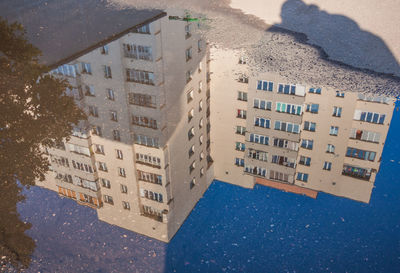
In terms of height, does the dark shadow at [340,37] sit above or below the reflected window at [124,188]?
above

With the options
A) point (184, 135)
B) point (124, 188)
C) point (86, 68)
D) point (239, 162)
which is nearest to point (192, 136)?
point (184, 135)

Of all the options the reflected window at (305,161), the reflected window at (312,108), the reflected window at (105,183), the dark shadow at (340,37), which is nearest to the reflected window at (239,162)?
the reflected window at (305,161)

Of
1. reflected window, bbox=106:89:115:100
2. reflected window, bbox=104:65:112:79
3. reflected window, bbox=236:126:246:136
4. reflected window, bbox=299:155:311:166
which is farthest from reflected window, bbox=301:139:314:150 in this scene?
reflected window, bbox=104:65:112:79

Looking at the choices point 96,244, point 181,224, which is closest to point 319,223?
point 181,224

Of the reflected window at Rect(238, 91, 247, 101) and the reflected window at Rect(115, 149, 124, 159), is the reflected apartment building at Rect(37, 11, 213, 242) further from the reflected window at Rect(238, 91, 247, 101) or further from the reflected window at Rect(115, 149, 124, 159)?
the reflected window at Rect(238, 91, 247, 101)

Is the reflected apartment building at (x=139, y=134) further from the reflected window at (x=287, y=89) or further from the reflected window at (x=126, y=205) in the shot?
the reflected window at (x=287, y=89)

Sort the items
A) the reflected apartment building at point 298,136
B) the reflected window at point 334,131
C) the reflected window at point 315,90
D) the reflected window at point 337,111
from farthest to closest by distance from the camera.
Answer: the reflected window at point 315,90
the reflected window at point 337,111
the reflected window at point 334,131
the reflected apartment building at point 298,136

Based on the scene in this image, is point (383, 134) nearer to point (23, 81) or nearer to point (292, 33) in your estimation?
point (292, 33)
